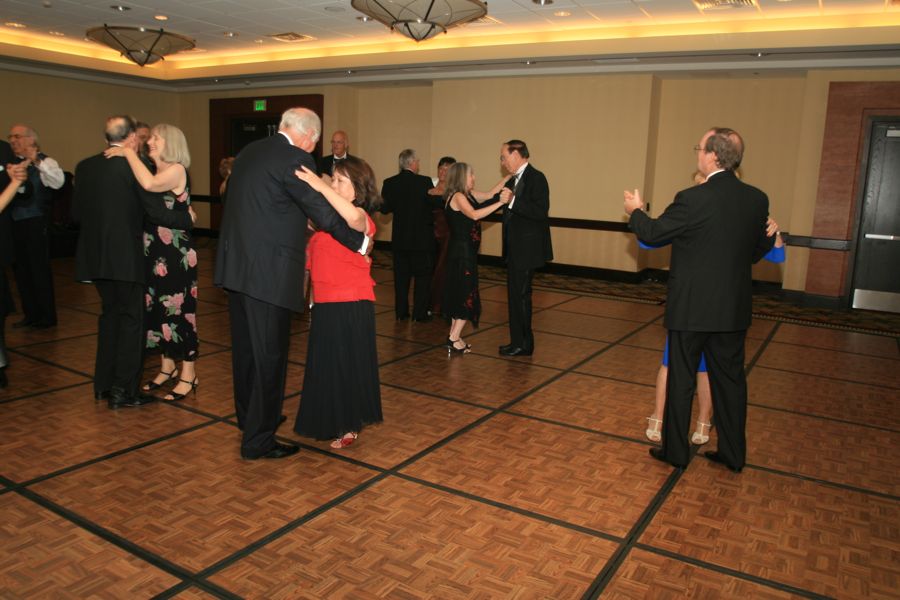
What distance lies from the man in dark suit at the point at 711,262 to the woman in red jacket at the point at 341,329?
130cm

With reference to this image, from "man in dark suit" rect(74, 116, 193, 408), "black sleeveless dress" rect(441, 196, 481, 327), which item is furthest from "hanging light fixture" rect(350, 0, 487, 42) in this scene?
"man in dark suit" rect(74, 116, 193, 408)

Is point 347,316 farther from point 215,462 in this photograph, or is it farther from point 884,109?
point 884,109

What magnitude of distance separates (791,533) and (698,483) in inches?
20.7

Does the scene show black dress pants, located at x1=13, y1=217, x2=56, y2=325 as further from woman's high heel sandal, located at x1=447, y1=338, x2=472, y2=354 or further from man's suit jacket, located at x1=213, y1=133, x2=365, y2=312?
man's suit jacket, located at x1=213, y1=133, x2=365, y2=312

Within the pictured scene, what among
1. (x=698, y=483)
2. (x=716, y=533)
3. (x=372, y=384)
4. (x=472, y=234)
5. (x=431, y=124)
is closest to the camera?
(x=716, y=533)

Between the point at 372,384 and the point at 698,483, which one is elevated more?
the point at 372,384

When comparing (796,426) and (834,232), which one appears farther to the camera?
(834,232)

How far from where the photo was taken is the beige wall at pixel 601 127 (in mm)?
9258

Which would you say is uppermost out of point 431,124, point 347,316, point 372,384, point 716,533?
point 431,124

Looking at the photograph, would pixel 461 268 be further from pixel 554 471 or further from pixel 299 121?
pixel 299 121

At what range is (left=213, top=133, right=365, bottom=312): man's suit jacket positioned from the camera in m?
2.98

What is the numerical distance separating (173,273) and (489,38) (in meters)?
6.97

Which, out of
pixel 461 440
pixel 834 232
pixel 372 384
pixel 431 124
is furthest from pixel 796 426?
pixel 431 124

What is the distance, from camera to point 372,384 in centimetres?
356
